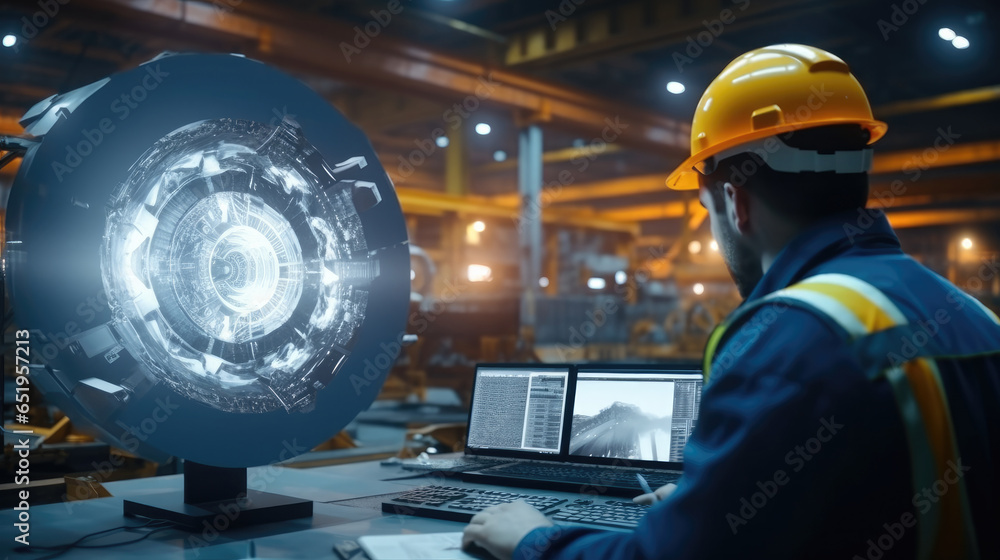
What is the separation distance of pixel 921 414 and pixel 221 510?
3.44 ft

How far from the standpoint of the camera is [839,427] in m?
0.87

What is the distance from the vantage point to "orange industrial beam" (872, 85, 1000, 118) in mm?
10016

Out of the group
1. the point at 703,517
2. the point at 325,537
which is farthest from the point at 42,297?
the point at 703,517

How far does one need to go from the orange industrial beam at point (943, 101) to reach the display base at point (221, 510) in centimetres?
1073

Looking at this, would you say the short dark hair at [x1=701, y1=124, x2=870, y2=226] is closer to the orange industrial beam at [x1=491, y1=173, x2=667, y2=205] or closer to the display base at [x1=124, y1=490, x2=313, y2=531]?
the display base at [x1=124, y1=490, x2=313, y2=531]

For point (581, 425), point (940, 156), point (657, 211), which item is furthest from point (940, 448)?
point (657, 211)

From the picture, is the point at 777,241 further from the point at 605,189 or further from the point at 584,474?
the point at 605,189

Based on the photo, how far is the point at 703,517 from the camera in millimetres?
878

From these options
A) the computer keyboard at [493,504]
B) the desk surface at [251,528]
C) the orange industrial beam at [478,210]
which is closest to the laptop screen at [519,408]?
the desk surface at [251,528]

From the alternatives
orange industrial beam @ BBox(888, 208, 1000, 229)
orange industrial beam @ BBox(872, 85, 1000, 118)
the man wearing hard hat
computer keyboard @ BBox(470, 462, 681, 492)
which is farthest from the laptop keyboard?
orange industrial beam @ BBox(888, 208, 1000, 229)

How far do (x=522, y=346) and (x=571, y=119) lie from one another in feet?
11.6

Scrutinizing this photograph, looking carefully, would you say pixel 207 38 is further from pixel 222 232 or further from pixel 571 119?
pixel 222 232

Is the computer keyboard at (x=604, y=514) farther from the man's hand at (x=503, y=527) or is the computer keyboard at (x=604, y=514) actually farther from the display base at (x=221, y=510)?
the display base at (x=221, y=510)

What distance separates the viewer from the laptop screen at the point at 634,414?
1699 mm
